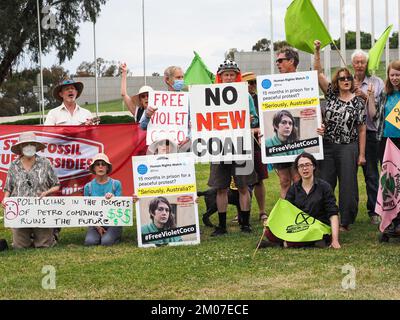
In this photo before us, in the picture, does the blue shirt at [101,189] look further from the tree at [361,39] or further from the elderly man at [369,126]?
the tree at [361,39]

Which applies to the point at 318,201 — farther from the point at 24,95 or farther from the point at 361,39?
the point at 24,95

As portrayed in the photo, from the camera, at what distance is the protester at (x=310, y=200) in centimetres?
752

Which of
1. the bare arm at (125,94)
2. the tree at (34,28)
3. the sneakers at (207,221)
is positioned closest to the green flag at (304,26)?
the bare arm at (125,94)

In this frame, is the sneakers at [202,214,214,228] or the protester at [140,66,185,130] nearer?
the protester at [140,66,185,130]

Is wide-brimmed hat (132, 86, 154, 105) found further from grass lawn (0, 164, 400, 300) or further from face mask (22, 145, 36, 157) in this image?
grass lawn (0, 164, 400, 300)

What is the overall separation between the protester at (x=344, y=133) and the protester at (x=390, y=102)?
0.74 feet

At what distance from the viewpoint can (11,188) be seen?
27.3ft

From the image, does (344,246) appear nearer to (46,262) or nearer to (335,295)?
(335,295)

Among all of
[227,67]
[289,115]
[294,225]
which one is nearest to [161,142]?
[227,67]

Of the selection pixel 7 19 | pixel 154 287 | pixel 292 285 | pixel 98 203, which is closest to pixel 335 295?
pixel 292 285

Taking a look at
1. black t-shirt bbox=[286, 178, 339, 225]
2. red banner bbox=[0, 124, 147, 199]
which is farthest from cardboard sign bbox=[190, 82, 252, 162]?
red banner bbox=[0, 124, 147, 199]

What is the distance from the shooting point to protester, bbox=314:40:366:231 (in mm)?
8148

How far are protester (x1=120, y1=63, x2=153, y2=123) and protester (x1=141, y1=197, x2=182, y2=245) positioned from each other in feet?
5.08

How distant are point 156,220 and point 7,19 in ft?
119
